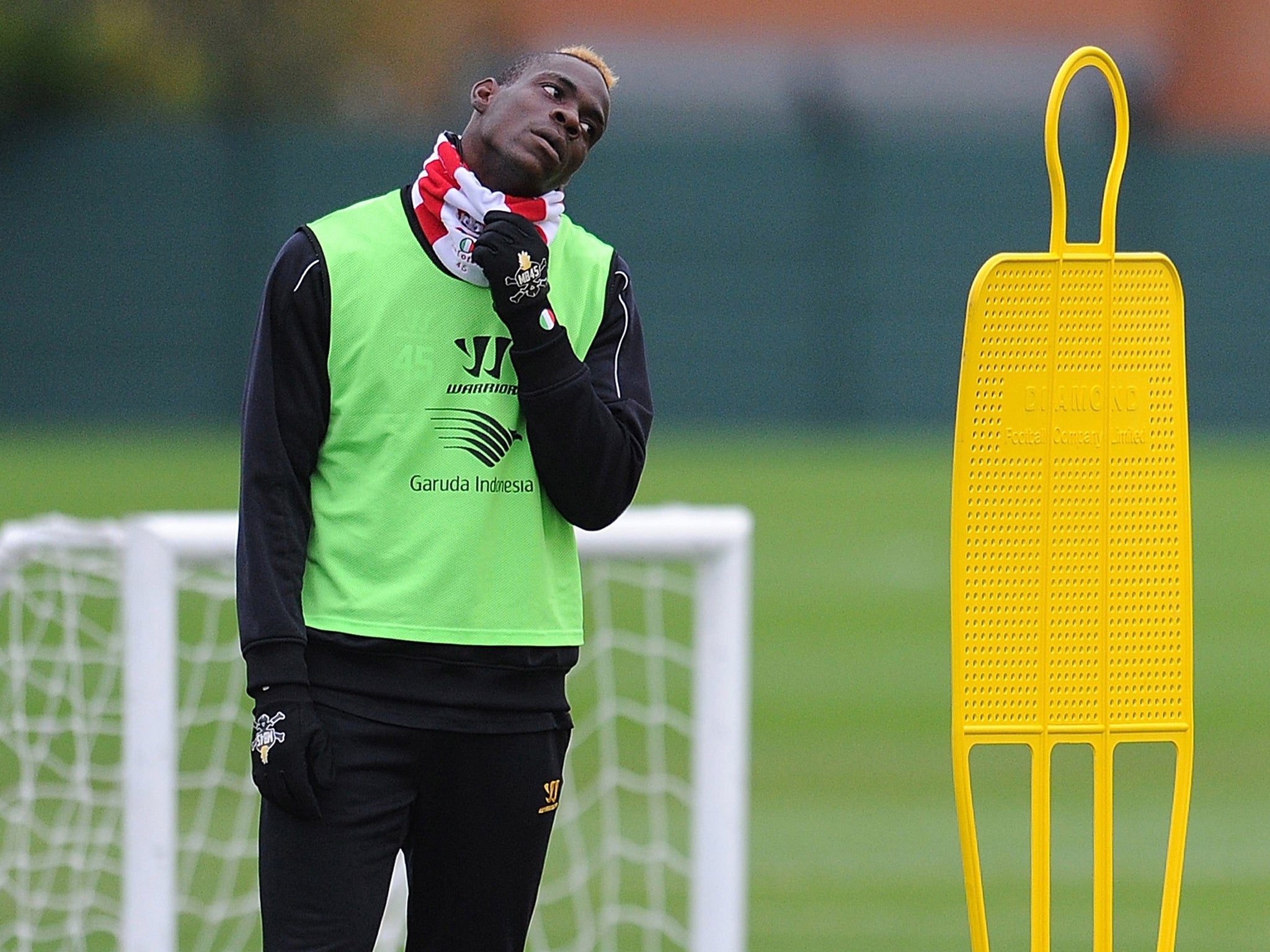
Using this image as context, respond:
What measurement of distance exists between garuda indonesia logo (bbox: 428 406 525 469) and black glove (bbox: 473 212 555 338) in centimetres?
16

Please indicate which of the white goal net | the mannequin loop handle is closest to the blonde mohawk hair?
the mannequin loop handle

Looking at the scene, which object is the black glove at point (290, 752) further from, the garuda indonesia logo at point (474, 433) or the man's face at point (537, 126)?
the man's face at point (537, 126)

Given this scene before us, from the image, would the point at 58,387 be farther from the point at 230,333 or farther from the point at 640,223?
the point at 640,223

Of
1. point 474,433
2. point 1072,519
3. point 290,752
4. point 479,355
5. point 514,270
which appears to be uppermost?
point 514,270

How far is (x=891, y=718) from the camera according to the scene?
8.69 metres

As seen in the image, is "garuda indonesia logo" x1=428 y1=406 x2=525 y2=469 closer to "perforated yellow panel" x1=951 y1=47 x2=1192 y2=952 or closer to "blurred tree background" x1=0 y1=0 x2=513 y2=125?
"perforated yellow panel" x1=951 y1=47 x2=1192 y2=952

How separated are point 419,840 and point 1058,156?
4.35 feet

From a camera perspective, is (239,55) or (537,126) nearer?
(537,126)

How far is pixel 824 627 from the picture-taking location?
1109 centimetres

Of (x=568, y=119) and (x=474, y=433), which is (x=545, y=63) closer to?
(x=568, y=119)

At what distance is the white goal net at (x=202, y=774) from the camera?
382cm

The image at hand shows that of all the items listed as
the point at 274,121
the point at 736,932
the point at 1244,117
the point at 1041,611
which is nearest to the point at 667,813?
the point at 736,932

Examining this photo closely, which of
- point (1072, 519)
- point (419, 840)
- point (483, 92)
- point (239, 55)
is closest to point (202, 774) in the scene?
point (419, 840)

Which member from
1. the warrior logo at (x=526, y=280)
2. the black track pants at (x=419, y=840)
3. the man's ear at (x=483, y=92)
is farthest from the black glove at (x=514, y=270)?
the black track pants at (x=419, y=840)
